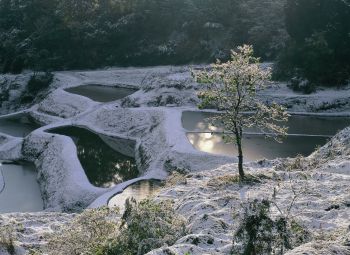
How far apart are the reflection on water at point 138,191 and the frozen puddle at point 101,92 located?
85.9 ft

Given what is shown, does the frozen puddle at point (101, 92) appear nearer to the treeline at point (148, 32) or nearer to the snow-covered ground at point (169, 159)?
the snow-covered ground at point (169, 159)

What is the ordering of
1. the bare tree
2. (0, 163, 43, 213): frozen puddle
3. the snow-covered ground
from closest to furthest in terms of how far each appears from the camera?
the snow-covered ground → the bare tree → (0, 163, 43, 213): frozen puddle

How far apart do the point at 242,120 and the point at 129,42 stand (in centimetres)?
5298

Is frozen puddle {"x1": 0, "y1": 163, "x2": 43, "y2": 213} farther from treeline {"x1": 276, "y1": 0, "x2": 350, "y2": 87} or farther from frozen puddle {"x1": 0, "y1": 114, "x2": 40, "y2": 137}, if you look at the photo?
treeline {"x1": 276, "y1": 0, "x2": 350, "y2": 87}

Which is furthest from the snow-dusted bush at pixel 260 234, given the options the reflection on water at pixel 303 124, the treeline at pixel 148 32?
the treeline at pixel 148 32

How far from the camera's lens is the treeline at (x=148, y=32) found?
192 feet

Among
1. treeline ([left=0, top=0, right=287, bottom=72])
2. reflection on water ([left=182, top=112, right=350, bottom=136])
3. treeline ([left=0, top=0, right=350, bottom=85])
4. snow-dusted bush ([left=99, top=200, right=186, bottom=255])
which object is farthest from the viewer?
treeline ([left=0, top=0, right=287, bottom=72])

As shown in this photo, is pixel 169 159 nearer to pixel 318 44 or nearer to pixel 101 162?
pixel 101 162

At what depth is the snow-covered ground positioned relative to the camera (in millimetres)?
13492

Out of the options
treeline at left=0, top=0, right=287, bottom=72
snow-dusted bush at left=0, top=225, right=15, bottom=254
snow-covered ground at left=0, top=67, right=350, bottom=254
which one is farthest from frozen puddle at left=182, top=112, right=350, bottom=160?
treeline at left=0, top=0, right=287, bottom=72

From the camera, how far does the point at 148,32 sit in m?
70.8

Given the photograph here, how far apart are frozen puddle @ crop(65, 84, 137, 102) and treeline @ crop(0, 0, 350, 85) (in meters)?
9.59

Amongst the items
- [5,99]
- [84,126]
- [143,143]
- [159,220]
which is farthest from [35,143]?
[159,220]

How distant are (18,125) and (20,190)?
22.5 metres
